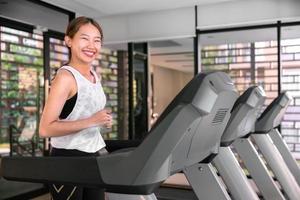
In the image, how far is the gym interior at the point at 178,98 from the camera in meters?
1.08

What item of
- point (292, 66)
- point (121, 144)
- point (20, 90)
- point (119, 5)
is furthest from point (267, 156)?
point (20, 90)

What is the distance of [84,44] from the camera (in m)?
1.24

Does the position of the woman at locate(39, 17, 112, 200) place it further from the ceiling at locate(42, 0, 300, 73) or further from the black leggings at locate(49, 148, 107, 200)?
the ceiling at locate(42, 0, 300, 73)

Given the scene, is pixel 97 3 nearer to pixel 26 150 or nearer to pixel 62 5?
pixel 62 5

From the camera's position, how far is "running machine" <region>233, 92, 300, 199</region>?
279cm

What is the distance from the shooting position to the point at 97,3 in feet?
14.8

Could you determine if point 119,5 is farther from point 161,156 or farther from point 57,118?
point 161,156

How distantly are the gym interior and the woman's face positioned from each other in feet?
1.13

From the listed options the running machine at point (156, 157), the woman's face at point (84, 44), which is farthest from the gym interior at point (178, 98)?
the woman's face at point (84, 44)

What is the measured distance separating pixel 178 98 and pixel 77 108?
35cm

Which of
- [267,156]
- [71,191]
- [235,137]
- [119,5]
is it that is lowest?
[267,156]

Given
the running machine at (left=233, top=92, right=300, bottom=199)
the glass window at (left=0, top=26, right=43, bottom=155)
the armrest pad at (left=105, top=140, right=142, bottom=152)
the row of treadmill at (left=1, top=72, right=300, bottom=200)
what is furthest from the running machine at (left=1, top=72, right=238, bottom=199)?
the glass window at (left=0, top=26, right=43, bottom=155)

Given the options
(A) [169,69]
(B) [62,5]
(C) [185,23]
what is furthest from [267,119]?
(A) [169,69]

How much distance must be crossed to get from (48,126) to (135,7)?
152 inches
